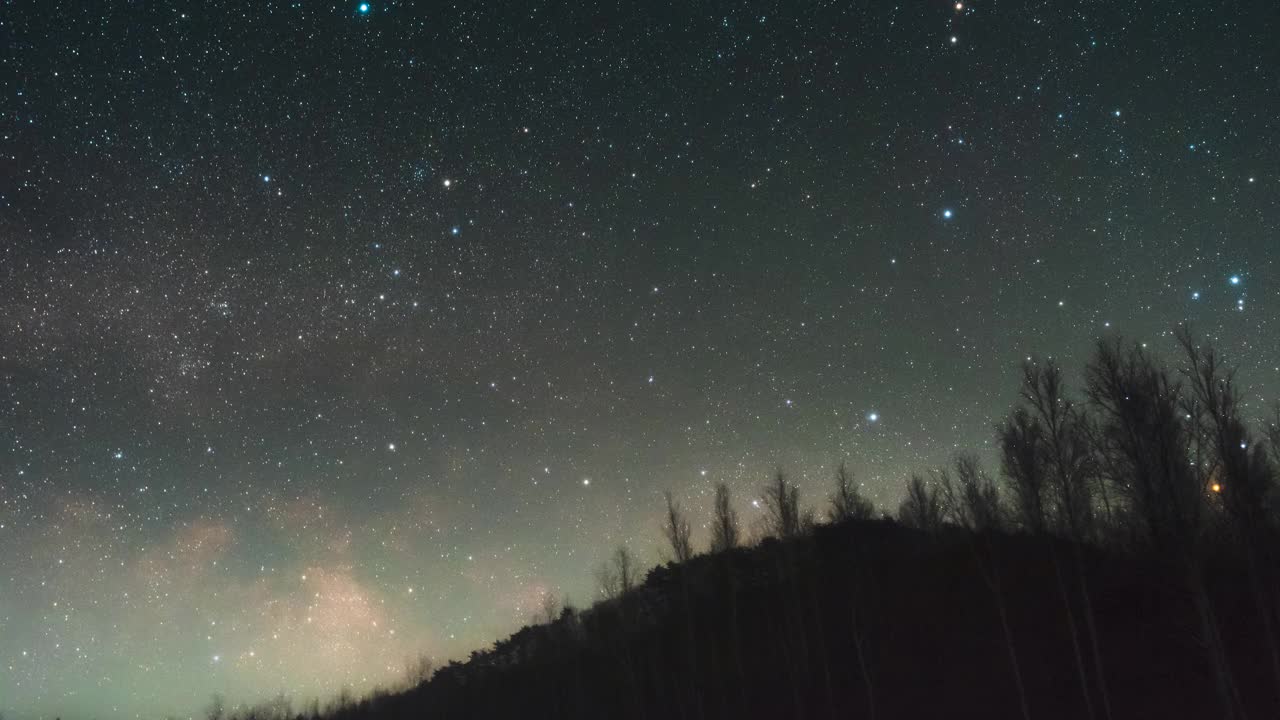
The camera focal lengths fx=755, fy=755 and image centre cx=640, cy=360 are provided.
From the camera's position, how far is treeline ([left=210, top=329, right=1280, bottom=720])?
22359 millimetres

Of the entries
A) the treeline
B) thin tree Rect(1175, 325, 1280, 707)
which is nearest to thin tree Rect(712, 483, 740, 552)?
the treeline

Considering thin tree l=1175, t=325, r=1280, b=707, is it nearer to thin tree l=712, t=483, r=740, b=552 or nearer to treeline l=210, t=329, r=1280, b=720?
treeline l=210, t=329, r=1280, b=720

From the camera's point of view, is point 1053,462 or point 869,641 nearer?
point 1053,462

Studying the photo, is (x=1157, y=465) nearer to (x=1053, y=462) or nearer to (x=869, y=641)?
(x=1053, y=462)

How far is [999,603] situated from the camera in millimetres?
26719

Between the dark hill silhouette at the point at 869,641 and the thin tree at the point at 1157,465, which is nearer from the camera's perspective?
the thin tree at the point at 1157,465

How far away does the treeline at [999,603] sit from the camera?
22359mm

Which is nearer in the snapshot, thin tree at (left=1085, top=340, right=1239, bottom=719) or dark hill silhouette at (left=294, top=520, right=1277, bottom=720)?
thin tree at (left=1085, top=340, right=1239, bottom=719)

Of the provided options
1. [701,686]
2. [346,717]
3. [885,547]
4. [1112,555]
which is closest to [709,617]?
[701,686]

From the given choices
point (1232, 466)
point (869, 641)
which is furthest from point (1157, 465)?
point (869, 641)

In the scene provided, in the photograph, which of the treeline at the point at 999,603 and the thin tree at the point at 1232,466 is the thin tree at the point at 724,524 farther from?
the thin tree at the point at 1232,466

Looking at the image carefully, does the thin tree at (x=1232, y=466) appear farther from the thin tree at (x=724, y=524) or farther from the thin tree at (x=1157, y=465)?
the thin tree at (x=724, y=524)

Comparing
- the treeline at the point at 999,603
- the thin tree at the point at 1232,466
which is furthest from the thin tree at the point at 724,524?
the thin tree at the point at 1232,466

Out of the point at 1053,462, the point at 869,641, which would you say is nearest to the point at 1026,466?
the point at 1053,462
